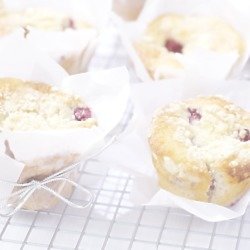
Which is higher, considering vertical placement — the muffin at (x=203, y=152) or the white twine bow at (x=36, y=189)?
the muffin at (x=203, y=152)

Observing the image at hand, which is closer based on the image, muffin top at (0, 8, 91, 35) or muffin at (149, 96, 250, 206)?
muffin at (149, 96, 250, 206)

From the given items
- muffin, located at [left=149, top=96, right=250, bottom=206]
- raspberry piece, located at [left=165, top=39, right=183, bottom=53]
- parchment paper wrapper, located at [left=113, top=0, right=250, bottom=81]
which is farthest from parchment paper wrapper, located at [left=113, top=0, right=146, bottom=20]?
muffin, located at [left=149, top=96, right=250, bottom=206]

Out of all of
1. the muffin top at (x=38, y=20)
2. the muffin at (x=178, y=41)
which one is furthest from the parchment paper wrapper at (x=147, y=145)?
the muffin top at (x=38, y=20)

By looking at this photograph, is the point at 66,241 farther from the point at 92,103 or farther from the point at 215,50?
the point at 215,50

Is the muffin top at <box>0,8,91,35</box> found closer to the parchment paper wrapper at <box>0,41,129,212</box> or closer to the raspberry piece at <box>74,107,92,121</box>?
the parchment paper wrapper at <box>0,41,129,212</box>

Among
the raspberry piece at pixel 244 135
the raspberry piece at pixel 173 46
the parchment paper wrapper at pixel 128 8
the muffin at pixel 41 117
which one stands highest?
the raspberry piece at pixel 244 135

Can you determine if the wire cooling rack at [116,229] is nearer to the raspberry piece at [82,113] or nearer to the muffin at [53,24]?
the raspberry piece at [82,113]

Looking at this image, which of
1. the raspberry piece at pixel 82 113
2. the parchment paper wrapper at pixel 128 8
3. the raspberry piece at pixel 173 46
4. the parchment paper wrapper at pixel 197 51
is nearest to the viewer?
Result: the raspberry piece at pixel 82 113
